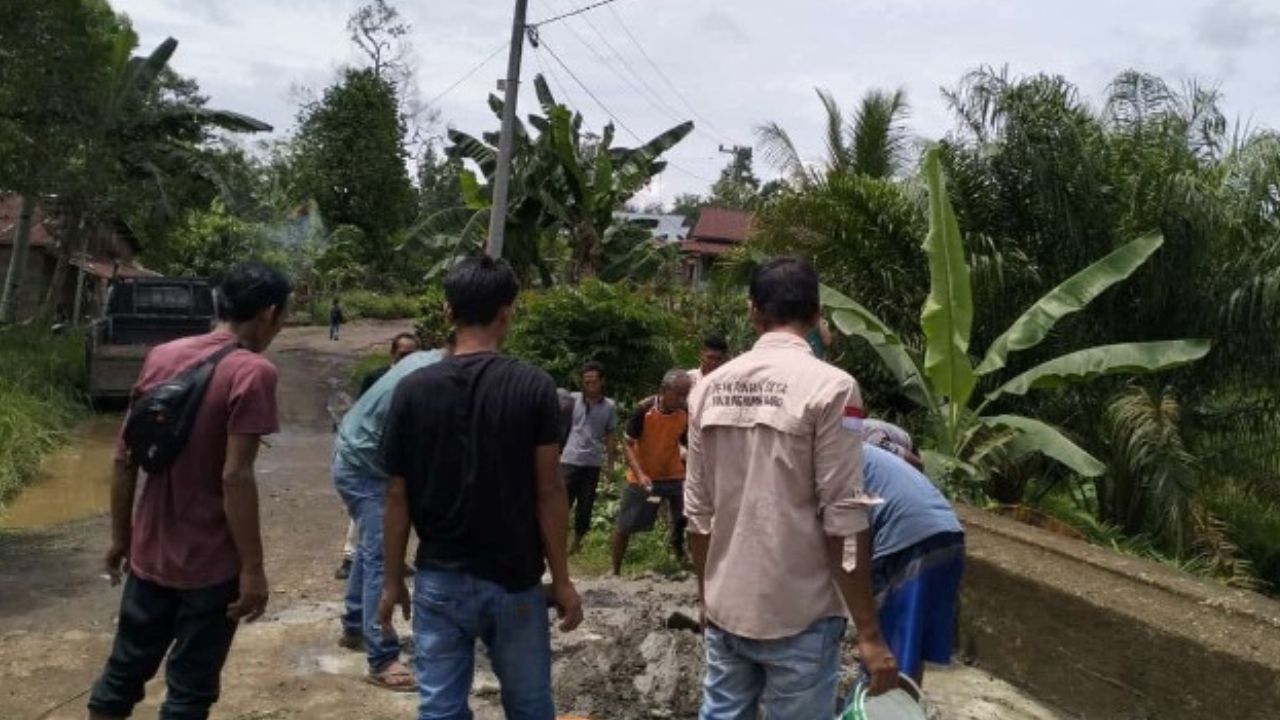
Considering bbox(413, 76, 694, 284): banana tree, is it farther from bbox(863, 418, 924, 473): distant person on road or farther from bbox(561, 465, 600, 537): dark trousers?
bbox(863, 418, 924, 473): distant person on road

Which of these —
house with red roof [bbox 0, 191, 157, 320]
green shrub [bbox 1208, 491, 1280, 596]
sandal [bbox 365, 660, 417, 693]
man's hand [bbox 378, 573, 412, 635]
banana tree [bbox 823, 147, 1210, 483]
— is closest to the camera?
man's hand [bbox 378, 573, 412, 635]

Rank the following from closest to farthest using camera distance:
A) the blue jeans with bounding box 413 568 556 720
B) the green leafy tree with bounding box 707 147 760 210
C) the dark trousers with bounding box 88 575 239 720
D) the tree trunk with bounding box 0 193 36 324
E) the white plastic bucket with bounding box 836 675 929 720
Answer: the white plastic bucket with bounding box 836 675 929 720
the blue jeans with bounding box 413 568 556 720
the dark trousers with bounding box 88 575 239 720
the tree trunk with bounding box 0 193 36 324
the green leafy tree with bounding box 707 147 760 210

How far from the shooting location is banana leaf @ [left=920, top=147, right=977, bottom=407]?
8.12 meters

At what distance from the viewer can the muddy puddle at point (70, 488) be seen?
10797 millimetres

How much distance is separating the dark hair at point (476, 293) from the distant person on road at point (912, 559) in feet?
4.06

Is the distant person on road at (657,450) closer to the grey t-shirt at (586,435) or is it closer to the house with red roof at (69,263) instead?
the grey t-shirt at (586,435)

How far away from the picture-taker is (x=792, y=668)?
9.49 ft

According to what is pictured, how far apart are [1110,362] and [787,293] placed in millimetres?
6068

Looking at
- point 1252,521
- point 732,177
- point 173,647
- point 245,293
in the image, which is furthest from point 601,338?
point 732,177

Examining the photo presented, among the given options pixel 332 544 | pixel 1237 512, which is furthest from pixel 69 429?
pixel 1237 512

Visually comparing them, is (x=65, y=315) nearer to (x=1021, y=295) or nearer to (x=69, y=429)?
(x=69, y=429)

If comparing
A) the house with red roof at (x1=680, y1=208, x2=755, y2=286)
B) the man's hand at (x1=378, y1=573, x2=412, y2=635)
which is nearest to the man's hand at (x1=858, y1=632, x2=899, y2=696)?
the man's hand at (x1=378, y1=573, x2=412, y2=635)

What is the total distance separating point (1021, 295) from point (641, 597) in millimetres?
5482

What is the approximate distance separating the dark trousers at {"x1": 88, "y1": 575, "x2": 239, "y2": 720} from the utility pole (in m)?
11.0
